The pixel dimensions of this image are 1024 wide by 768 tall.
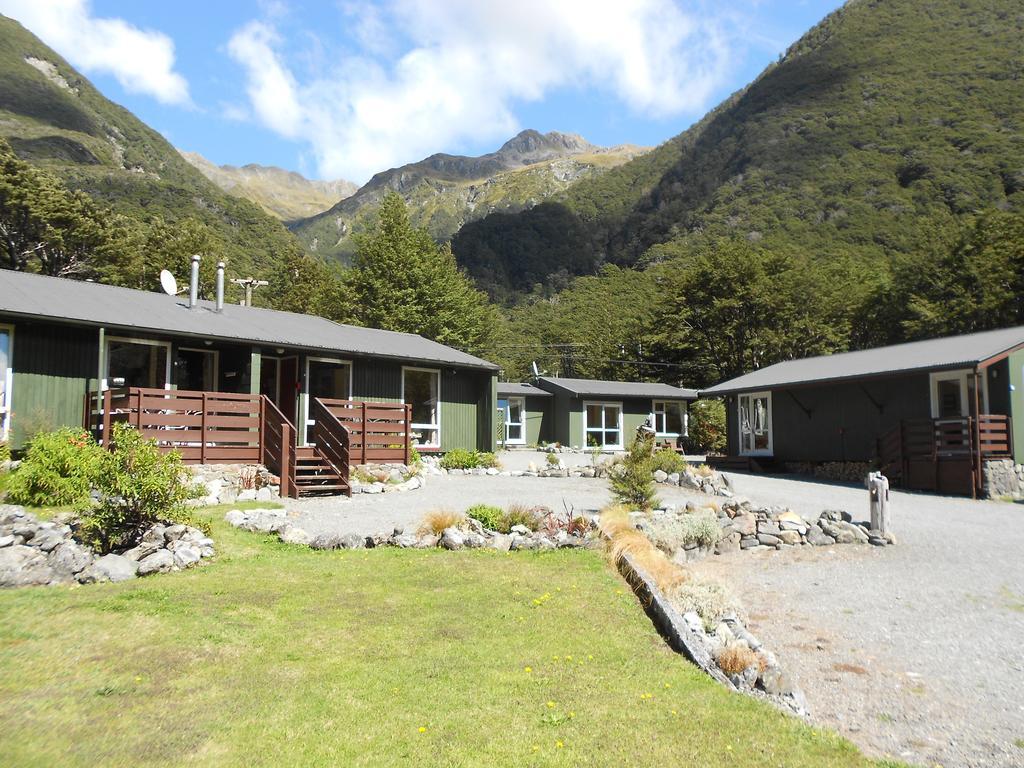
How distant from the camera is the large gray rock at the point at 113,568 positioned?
20.5 feet

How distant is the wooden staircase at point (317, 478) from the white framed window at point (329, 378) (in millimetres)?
3214

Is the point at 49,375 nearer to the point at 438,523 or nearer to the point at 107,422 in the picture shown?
the point at 107,422

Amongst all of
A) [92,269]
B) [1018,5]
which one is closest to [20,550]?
[92,269]

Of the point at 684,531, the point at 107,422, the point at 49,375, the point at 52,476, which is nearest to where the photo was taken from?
the point at 52,476

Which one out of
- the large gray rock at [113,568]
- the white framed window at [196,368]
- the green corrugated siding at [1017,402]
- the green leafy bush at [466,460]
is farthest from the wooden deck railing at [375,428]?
the green corrugated siding at [1017,402]

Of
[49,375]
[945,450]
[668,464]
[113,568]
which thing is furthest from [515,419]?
[113,568]

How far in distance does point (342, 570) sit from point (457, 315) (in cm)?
3363

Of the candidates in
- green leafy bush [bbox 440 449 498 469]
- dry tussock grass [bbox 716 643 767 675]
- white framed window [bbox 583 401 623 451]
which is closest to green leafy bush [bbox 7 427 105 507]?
dry tussock grass [bbox 716 643 767 675]

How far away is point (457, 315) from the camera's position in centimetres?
4019

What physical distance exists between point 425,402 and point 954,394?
13759 mm

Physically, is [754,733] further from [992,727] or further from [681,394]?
[681,394]

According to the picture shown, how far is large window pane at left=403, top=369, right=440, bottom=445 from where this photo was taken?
19.2 m

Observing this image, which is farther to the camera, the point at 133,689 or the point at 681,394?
the point at 681,394

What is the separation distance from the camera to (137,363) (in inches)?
561
